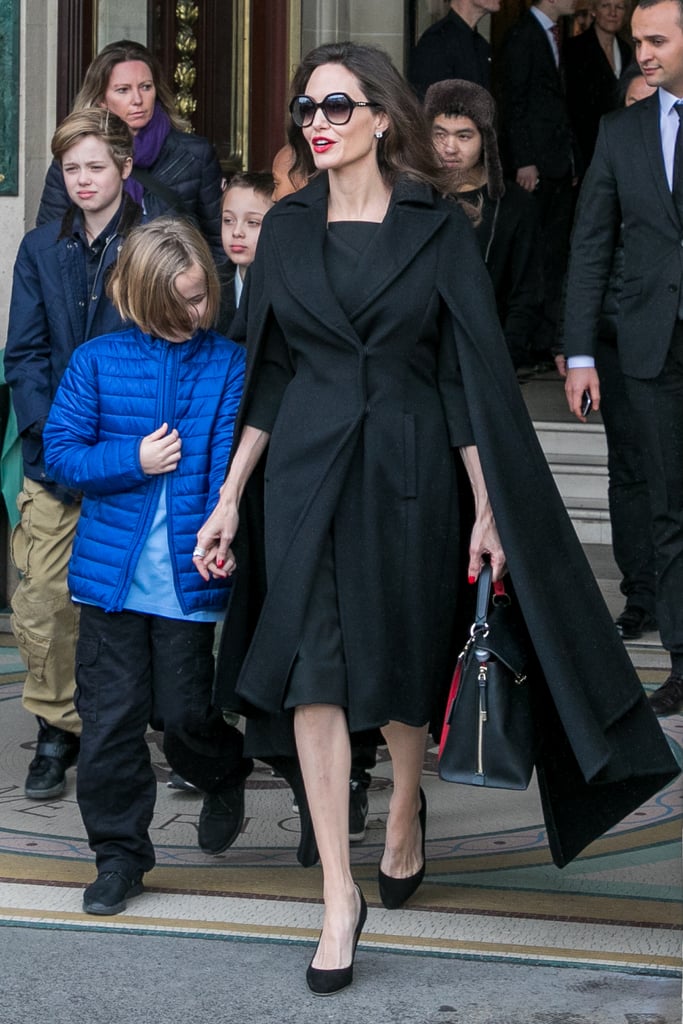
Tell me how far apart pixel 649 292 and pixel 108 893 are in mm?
2882

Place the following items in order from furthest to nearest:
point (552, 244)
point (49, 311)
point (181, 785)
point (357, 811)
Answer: point (552, 244) < point (181, 785) < point (49, 311) < point (357, 811)

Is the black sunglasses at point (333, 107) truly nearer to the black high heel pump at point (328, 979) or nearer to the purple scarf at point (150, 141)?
the black high heel pump at point (328, 979)

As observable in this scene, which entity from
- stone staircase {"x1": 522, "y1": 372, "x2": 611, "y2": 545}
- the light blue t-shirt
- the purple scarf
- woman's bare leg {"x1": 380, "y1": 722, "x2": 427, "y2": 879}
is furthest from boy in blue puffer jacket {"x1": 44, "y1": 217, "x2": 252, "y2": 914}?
stone staircase {"x1": 522, "y1": 372, "x2": 611, "y2": 545}

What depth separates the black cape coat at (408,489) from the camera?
3973 mm

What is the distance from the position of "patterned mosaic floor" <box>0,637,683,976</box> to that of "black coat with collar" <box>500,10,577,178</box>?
5.62m

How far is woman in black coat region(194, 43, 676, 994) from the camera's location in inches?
156

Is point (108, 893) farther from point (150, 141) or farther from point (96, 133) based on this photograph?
point (150, 141)

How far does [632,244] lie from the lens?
6.25 m

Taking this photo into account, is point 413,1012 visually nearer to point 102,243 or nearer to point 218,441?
point 218,441

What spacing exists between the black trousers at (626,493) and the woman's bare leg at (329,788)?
12.0 feet

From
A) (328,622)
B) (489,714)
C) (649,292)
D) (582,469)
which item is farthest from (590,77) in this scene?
(489,714)

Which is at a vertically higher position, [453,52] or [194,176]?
[453,52]

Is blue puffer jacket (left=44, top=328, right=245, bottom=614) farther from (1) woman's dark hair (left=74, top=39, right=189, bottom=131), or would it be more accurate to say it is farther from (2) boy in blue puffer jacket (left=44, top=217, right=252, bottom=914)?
(1) woman's dark hair (left=74, top=39, right=189, bottom=131)

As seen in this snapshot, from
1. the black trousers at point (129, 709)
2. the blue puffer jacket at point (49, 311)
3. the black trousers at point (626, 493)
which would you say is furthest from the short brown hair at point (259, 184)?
the black trousers at point (626, 493)
